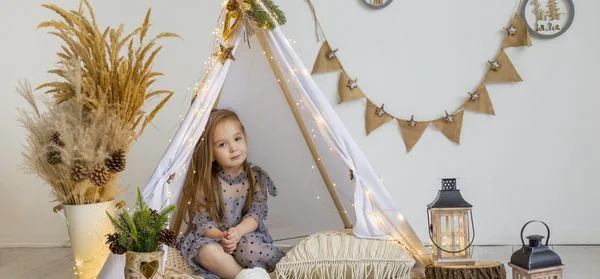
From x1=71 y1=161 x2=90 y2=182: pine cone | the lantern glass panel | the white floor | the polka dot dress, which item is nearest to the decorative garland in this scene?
the white floor

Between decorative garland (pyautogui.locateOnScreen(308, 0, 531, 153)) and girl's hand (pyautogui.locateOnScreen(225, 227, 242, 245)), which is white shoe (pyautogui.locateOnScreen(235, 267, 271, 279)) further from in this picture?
decorative garland (pyautogui.locateOnScreen(308, 0, 531, 153))

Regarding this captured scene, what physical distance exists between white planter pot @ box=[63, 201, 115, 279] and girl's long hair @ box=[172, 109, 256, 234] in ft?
1.06

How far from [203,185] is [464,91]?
5.34ft

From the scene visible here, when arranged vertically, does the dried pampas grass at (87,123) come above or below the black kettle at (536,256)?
above

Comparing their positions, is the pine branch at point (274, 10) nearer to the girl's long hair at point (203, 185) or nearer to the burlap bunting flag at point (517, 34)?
the girl's long hair at point (203, 185)

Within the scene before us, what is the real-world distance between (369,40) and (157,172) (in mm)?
1622

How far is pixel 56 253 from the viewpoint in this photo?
399 centimetres

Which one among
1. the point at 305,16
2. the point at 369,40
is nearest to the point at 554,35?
the point at 369,40

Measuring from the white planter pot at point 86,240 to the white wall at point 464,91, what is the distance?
930 millimetres

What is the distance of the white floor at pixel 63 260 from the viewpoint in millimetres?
3420

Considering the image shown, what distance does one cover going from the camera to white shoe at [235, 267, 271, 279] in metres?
2.80

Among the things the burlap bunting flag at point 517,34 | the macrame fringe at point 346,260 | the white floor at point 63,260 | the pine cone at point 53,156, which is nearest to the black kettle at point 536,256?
the macrame fringe at point 346,260

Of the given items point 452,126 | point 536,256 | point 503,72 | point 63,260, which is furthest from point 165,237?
point 503,72

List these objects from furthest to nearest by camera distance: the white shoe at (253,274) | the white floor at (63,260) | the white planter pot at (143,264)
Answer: the white floor at (63,260) < the white shoe at (253,274) < the white planter pot at (143,264)
